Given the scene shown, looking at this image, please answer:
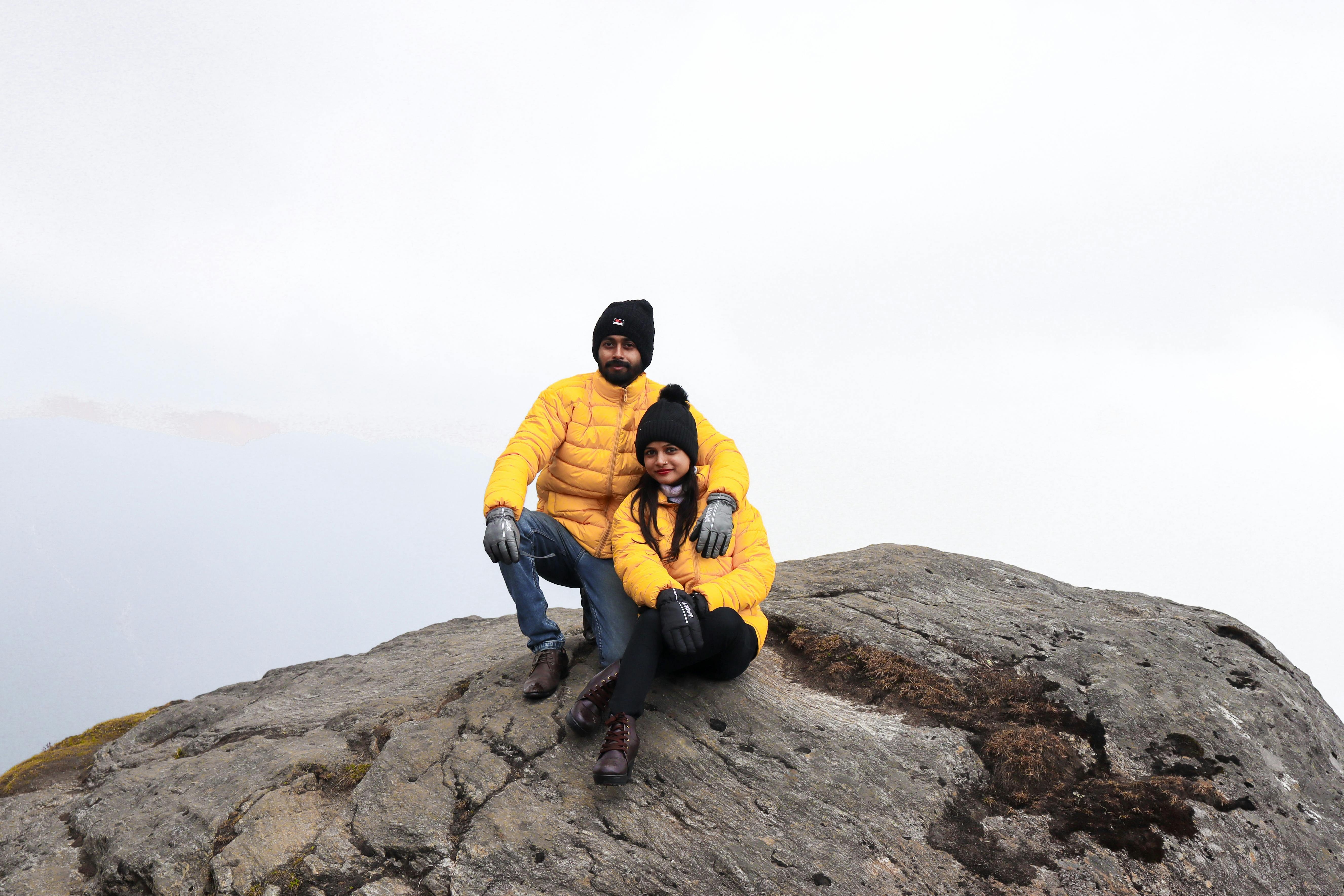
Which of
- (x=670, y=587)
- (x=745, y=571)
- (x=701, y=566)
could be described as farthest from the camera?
(x=701, y=566)

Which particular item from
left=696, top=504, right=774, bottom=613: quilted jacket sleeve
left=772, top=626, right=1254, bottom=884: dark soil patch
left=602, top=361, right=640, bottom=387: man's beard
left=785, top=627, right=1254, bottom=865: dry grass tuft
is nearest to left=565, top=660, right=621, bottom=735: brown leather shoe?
left=696, top=504, right=774, bottom=613: quilted jacket sleeve

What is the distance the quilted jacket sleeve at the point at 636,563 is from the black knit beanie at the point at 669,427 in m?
0.64

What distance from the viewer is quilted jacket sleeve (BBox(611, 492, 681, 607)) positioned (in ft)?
22.2

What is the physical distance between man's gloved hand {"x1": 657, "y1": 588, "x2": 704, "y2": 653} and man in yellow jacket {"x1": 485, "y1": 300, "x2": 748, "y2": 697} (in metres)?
1.36

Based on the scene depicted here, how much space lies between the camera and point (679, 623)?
6398 millimetres

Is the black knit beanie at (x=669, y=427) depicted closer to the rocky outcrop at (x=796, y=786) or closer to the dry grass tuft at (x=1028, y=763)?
the rocky outcrop at (x=796, y=786)

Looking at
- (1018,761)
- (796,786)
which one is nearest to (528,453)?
(796,786)

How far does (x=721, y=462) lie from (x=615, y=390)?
1.55 meters

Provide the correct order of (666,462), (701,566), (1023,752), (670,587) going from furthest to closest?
(666,462), (701,566), (1023,752), (670,587)

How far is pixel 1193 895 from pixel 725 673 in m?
4.16

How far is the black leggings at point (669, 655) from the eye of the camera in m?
6.40

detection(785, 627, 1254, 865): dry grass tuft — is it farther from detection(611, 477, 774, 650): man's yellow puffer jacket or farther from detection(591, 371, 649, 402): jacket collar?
detection(591, 371, 649, 402): jacket collar

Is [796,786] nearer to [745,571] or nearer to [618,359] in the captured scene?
[745,571]

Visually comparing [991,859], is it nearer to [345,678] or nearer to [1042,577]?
[1042,577]
